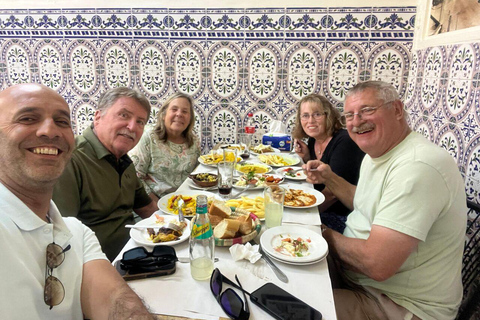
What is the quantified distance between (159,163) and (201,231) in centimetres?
161

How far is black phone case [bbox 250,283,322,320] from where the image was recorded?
2.64 ft

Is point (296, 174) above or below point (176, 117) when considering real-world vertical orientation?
below

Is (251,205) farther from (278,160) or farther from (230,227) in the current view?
(278,160)

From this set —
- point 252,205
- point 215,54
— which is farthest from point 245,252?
point 215,54

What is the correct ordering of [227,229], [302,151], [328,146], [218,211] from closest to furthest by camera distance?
[227,229] → [218,211] → [328,146] → [302,151]

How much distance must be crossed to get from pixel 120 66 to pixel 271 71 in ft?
5.69

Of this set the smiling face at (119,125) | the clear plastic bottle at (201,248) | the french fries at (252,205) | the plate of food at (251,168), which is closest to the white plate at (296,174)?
the plate of food at (251,168)

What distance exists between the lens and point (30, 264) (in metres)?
0.79

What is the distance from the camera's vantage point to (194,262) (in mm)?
972

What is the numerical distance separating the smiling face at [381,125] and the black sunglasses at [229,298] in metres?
0.90

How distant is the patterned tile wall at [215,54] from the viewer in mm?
3127

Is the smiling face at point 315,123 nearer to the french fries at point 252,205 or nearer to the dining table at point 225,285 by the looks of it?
the french fries at point 252,205

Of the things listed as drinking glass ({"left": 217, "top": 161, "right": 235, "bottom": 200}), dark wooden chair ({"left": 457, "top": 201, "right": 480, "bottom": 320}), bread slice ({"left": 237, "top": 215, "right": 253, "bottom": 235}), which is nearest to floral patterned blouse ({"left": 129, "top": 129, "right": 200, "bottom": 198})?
drinking glass ({"left": 217, "top": 161, "right": 235, "bottom": 200})

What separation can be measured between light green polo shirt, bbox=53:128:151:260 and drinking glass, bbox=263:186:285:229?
836 mm
